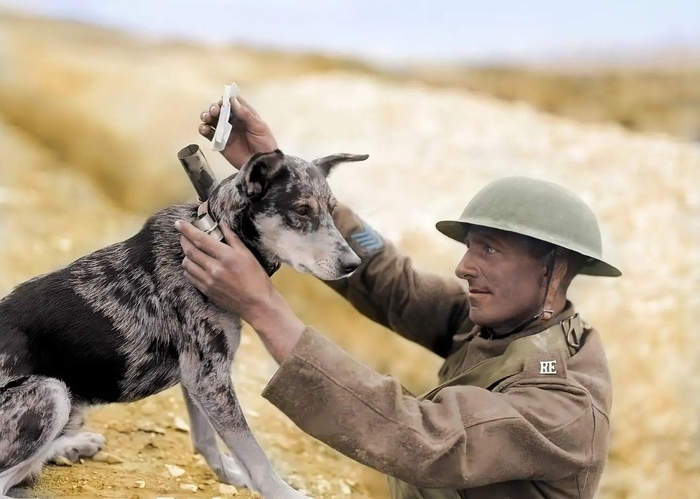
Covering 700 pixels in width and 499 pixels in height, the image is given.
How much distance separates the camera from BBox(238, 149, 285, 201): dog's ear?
69.2 inches

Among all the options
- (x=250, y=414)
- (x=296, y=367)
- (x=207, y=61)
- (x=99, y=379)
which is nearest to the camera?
(x=296, y=367)

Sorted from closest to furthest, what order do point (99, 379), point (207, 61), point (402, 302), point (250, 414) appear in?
point (99, 379) → point (402, 302) → point (250, 414) → point (207, 61)

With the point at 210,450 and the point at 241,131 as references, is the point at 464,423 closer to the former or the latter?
the point at 210,450

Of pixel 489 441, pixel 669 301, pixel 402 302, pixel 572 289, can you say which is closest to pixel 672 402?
pixel 669 301

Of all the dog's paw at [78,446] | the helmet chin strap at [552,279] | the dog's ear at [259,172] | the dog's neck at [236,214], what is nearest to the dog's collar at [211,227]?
the dog's neck at [236,214]

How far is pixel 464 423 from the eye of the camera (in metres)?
1.79

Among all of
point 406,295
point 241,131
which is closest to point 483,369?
point 406,295

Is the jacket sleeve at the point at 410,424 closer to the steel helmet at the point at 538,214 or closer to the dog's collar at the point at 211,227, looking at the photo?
the dog's collar at the point at 211,227

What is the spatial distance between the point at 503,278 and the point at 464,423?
0.54m

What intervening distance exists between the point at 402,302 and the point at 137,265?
1108mm

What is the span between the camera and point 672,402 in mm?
3510

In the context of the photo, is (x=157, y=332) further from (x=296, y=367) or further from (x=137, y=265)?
(x=296, y=367)

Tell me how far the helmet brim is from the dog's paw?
1.48 meters

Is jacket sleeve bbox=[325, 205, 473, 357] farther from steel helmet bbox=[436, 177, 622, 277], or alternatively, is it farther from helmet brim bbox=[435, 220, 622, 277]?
steel helmet bbox=[436, 177, 622, 277]
